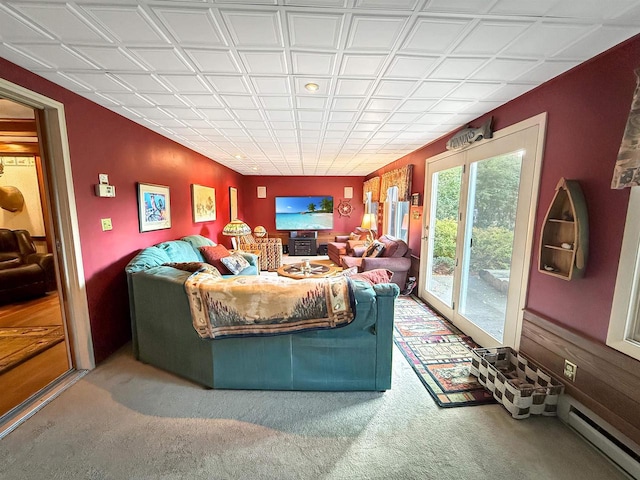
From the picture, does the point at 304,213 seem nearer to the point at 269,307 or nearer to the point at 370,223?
the point at 370,223

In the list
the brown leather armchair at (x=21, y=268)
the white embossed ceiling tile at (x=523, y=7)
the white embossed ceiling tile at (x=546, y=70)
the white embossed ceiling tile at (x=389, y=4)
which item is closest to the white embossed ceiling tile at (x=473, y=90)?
the white embossed ceiling tile at (x=546, y=70)

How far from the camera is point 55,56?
157 centimetres

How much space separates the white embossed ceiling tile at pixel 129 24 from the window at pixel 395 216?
4.10 meters

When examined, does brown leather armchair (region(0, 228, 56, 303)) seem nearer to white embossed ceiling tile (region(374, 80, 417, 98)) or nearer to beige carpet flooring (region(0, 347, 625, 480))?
beige carpet flooring (region(0, 347, 625, 480))

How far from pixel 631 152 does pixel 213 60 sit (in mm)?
2322

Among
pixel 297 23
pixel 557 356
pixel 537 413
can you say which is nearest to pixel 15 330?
pixel 297 23

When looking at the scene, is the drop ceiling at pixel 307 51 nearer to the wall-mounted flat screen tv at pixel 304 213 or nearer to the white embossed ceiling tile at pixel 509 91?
the white embossed ceiling tile at pixel 509 91

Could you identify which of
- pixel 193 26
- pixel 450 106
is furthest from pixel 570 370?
pixel 193 26

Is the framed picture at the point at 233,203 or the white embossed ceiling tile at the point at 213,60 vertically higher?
the white embossed ceiling tile at the point at 213,60

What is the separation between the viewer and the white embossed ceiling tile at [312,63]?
1.57 meters

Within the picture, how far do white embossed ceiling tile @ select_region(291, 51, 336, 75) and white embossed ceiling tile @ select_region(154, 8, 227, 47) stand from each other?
16.7 inches

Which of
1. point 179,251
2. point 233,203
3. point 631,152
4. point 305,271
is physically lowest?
point 305,271

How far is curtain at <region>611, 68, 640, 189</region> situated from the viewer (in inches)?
50.1

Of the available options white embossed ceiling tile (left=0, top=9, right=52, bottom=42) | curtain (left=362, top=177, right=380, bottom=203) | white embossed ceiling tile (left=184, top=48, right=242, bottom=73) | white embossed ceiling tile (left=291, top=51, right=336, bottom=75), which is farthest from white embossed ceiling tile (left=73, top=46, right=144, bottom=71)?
curtain (left=362, top=177, right=380, bottom=203)
